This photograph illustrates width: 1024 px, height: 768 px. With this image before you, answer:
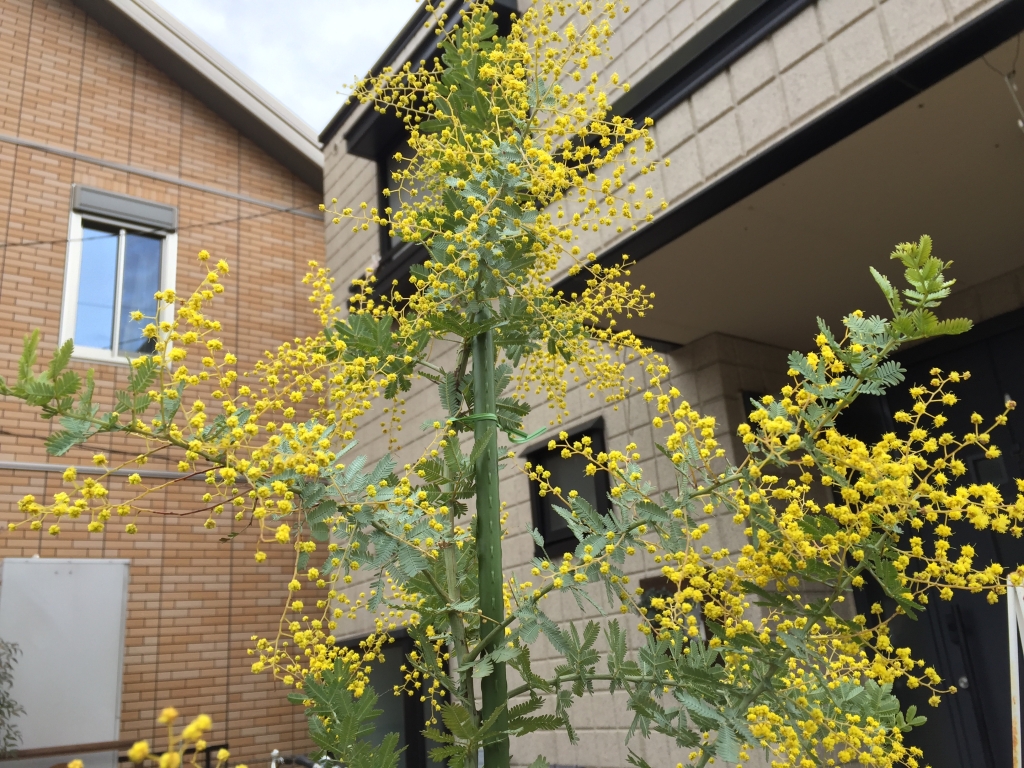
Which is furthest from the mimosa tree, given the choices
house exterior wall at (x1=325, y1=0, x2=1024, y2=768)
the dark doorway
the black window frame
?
the black window frame

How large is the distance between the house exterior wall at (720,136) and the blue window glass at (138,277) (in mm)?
2997

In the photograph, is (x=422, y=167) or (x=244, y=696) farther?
(x=244, y=696)

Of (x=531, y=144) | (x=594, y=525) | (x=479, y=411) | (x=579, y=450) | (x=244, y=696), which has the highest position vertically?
(x=531, y=144)

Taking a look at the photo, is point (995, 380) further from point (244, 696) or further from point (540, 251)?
point (244, 696)

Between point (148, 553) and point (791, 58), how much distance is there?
5736mm

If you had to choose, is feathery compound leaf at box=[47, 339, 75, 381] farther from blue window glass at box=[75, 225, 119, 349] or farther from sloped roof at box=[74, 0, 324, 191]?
sloped roof at box=[74, 0, 324, 191]

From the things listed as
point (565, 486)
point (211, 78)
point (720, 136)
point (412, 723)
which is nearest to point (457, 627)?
point (720, 136)

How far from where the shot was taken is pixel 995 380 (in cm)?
349

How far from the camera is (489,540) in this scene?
1454mm

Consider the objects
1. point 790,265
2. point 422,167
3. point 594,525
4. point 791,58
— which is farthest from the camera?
point 790,265

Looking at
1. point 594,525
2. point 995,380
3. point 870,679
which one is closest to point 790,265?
point 995,380

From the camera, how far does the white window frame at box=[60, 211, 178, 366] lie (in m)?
6.32

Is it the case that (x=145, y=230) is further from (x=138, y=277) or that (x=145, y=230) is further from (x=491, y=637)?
(x=491, y=637)

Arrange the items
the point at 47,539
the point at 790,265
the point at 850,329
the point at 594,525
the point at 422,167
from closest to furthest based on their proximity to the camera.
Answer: the point at 850,329 < the point at 594,525 < the point at 422,167 < the point at 790,265 < the point at 47,539
